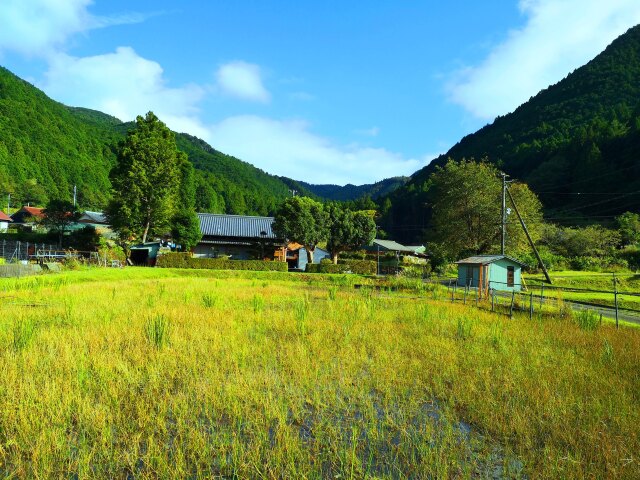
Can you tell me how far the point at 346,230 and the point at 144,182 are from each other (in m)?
23.8

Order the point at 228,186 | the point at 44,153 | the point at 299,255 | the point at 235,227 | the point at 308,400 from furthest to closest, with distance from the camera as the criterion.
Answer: the point at 228,186, the point at 44,153, the point at 299,255, the point at 235,227, the point at 308,400

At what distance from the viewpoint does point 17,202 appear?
251 ft

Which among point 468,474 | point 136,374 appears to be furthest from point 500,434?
point 136,374

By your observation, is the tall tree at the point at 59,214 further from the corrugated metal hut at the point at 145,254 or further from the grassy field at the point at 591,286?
the grassy field at the point at 591,286

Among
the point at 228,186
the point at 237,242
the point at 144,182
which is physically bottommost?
the point at 237,242

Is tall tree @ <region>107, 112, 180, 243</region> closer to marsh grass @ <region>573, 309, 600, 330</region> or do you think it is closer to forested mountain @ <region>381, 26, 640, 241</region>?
forested mountain @ <region>381, 26, 640, 241</region>

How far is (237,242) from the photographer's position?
46.8m

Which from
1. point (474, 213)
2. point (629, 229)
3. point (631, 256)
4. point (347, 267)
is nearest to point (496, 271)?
point (474, 213)

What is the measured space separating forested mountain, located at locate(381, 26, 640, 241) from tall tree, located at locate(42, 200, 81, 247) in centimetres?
4027

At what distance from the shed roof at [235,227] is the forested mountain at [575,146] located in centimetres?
2123

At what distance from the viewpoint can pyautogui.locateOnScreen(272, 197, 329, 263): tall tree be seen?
136ft

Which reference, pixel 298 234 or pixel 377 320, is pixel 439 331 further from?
pixel 298 234

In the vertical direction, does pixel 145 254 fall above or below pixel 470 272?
above

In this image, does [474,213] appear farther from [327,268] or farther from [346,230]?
[327,268]
